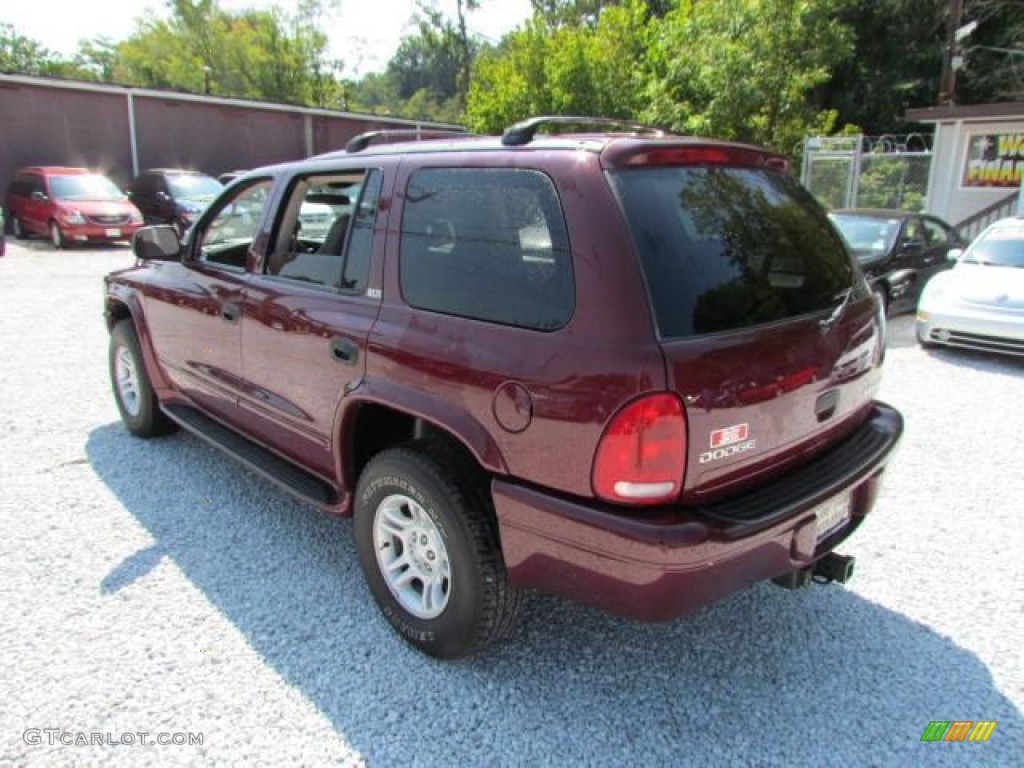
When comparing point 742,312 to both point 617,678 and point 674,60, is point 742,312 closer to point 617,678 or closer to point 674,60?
point 617,678

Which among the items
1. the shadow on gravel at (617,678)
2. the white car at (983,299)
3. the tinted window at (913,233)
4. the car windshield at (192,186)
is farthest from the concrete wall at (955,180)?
the car windshield at (192,186)

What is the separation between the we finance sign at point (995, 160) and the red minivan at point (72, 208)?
16.9 m

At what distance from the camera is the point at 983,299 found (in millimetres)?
7137

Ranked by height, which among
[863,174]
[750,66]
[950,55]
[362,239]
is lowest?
[362,239]

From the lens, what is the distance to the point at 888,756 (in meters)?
2.28

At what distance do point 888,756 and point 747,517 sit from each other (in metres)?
0.90

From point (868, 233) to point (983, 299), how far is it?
7.57ft

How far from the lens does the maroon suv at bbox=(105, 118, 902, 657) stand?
6.95ft

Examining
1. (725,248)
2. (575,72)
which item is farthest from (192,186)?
(725,248)

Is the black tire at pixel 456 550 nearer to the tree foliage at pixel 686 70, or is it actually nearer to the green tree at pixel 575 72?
the tree foliage at pixel 686 70

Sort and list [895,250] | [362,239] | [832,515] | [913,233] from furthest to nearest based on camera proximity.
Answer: [913,233], [895,250], [362,239], [832,515]

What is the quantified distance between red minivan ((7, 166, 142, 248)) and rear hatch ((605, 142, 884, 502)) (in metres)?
Answer: 15.8

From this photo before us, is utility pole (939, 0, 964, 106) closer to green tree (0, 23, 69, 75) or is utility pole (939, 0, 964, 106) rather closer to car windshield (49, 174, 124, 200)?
car windshield (49, 174, 124, 200)

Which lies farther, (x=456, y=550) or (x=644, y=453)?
(x=456, y=550)
